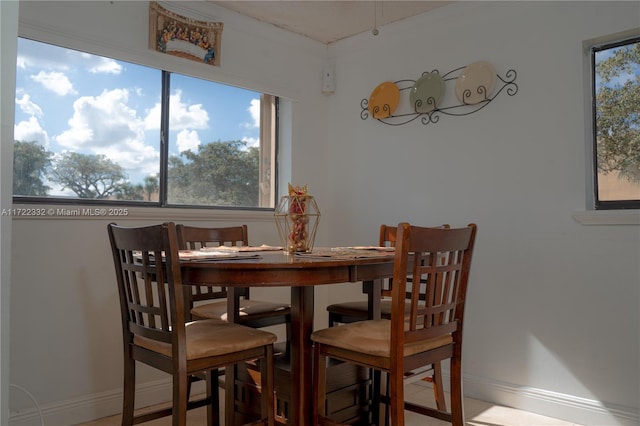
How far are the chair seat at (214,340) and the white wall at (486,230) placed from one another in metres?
0.88

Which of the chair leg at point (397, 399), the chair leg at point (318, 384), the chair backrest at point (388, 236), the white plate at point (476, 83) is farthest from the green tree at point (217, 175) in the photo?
the chair leg at point (397, 399)

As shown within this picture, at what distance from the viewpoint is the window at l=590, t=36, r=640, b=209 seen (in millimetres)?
2457

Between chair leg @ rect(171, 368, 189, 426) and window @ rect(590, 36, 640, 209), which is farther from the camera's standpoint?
window @ rect(590, 36, 640, 209)

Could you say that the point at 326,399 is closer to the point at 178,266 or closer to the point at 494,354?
the point at 178,266

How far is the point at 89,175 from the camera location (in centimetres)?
261

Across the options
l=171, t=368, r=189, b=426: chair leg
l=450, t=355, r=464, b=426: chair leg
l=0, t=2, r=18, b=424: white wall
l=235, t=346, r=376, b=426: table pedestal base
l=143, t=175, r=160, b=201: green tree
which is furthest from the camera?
l=143, t=175, r=160, b=201: green tree

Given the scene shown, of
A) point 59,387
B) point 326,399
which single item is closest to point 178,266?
point 326,399

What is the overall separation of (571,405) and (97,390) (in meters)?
2.52

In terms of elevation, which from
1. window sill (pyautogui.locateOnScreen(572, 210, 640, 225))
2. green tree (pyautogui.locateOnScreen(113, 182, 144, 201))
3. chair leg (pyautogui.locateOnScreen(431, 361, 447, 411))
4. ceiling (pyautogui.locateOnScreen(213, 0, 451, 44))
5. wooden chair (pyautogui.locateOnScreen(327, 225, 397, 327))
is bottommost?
chair leg (pyautogui.locateOnScreen(431, 361, 447, 411))

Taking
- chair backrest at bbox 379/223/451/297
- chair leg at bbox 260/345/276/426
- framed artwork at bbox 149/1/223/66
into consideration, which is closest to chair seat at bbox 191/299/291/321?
chair leg at bbox 260/345/276/426

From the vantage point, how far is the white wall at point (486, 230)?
237 centimetres

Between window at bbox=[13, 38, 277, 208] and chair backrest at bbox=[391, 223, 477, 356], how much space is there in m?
1.77

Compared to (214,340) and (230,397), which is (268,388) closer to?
(214,340)

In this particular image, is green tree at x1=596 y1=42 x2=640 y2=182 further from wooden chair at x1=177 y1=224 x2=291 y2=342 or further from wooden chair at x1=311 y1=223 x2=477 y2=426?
wooden chair at x1=177 y1=224 x2=291 y2=342
